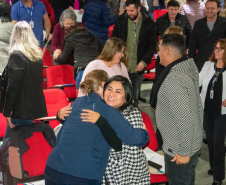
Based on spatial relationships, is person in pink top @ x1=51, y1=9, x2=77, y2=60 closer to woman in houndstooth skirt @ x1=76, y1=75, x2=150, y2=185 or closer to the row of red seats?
the row of red seats

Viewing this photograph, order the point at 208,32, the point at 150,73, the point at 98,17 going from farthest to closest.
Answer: the point at 150,73 → the point at 98,17 → the point at 208,32

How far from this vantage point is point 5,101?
2768 millimetres

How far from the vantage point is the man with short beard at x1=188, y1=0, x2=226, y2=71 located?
4410 millimetres

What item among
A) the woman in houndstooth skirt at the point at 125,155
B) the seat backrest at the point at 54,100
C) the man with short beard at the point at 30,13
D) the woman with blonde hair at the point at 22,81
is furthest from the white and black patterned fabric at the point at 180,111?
the man with short beard at the point at 30,13

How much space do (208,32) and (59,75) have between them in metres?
2.32

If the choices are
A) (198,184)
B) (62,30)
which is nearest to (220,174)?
(198,184)

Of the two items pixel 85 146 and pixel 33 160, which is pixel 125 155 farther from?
pixel 33 160

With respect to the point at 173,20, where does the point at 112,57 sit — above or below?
below

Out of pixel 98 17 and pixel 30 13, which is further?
pixel 30 13

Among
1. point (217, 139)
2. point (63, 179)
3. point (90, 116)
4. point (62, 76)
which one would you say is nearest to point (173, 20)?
point (62, 76)

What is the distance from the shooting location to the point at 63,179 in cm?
187

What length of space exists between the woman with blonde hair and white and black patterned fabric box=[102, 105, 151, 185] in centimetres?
117

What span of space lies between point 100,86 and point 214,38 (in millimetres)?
2840

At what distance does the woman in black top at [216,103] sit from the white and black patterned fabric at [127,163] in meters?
1.38
